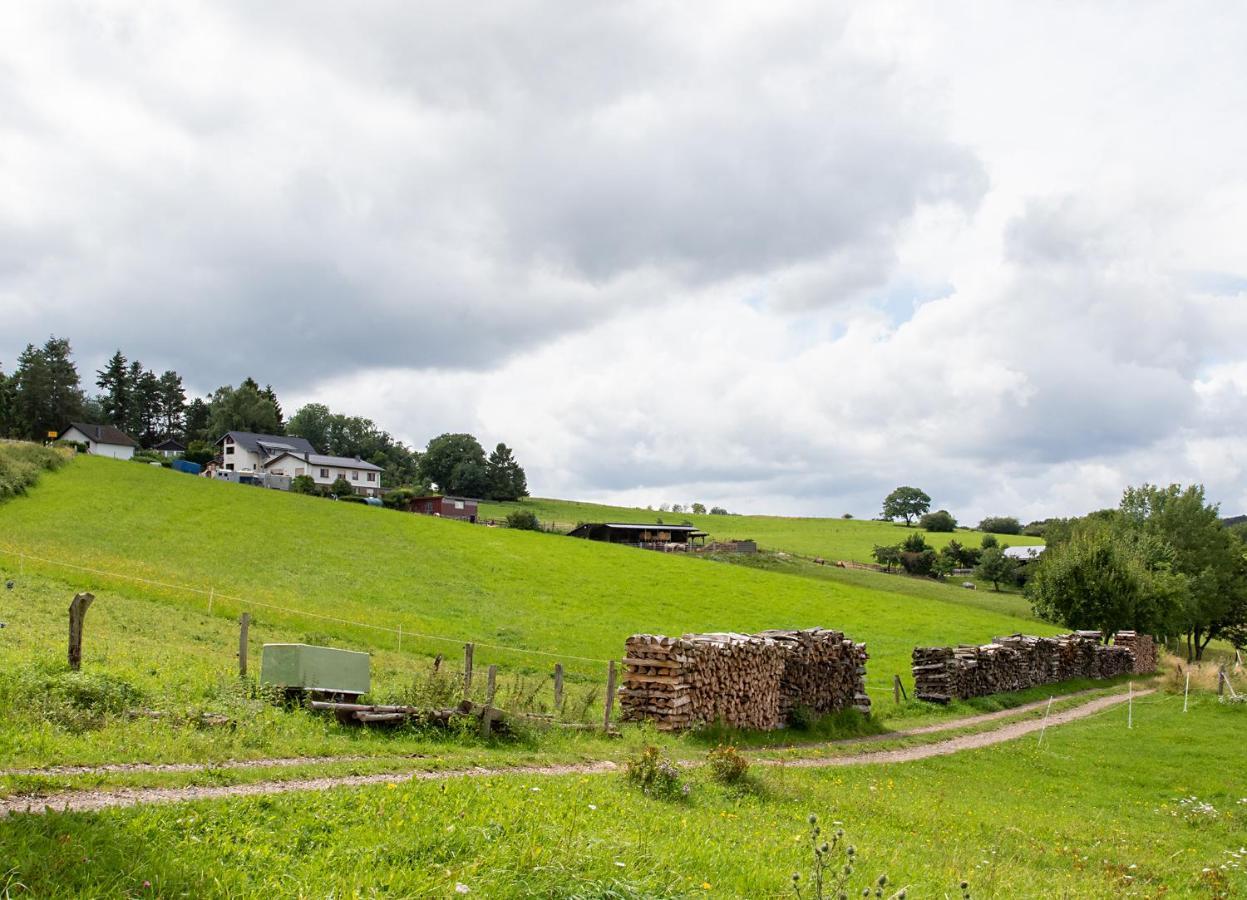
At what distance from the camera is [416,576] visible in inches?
1943

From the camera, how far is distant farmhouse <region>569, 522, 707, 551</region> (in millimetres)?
94438

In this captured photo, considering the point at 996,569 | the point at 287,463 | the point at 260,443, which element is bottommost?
the point at 996,569

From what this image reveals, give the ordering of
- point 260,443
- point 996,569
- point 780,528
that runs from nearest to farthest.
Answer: point 996,569 < point 260,443 < point 780,528

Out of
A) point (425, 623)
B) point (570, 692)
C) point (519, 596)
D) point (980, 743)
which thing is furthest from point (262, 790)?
point (519, 596)

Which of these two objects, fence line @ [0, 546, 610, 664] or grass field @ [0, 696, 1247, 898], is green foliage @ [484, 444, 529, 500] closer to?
fence line @ [0, 546, 610, 664]

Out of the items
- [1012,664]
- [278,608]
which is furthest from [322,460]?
[1012,664]

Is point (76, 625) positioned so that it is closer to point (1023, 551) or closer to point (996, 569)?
point (996, 569)

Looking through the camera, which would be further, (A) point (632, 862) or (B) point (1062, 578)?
(B) point (1062, 578)

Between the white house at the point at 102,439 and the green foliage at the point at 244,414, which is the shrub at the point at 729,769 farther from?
the green foliage at the point at 244,414

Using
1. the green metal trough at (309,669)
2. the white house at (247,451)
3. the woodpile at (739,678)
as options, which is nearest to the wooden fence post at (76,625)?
the green metal trough at (309,669)

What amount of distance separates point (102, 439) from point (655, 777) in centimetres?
11707

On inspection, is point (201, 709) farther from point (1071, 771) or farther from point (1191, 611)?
point (1191, 611)

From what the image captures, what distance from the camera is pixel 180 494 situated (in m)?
63.7

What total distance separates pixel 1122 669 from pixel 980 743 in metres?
27.7
